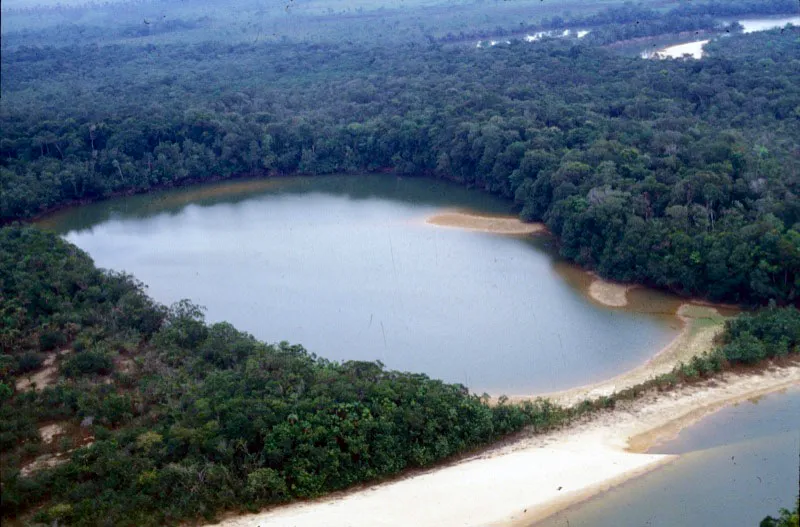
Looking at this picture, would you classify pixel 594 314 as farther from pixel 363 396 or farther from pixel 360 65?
pixel 360 65

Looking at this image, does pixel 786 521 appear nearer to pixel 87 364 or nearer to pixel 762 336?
pixel 762 336

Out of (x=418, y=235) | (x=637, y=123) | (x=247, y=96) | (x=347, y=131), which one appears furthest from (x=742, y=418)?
(x=247, y=96)

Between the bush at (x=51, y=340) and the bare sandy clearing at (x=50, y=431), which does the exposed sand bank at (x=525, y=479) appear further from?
the bush at (x=51, y=340)

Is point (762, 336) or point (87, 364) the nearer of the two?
point (87, 364)

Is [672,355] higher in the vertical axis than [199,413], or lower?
lower

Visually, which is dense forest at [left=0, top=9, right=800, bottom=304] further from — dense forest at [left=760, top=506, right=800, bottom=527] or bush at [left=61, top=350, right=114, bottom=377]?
bush at [left=61, top=350, right=114, bottom=377]

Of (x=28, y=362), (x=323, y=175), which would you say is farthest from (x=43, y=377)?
(x=323, y=175)
